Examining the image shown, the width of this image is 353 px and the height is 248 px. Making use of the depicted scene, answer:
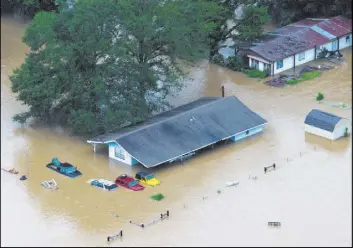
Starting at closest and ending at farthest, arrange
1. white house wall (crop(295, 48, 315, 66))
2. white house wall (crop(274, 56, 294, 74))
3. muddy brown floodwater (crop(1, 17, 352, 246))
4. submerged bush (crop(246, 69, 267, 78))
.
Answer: muddy brown floodwater (crop(1, 17, 352, 246)) < submerged bush (crop(246, 69, 267, 78)) < white house wall (crop(274, 56, 294, 74)) < white house wall (crop(295, 48, 315, 66))

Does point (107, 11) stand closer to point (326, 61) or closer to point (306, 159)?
point (306, 159)

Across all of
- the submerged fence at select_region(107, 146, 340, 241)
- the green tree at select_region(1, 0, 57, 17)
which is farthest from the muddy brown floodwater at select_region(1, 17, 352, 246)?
the green tree at select_region(1, 0, 57, 17)

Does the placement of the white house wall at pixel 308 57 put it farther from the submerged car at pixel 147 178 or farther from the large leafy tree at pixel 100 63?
the submerged car at pixel 147 178

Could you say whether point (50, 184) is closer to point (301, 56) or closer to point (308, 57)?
point (301, 56)

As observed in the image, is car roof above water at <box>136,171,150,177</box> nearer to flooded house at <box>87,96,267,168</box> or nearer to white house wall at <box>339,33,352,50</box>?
flooded house at <box>87,96,267,168</box>

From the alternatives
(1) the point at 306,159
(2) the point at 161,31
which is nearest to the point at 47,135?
(2) the point at 161,31
